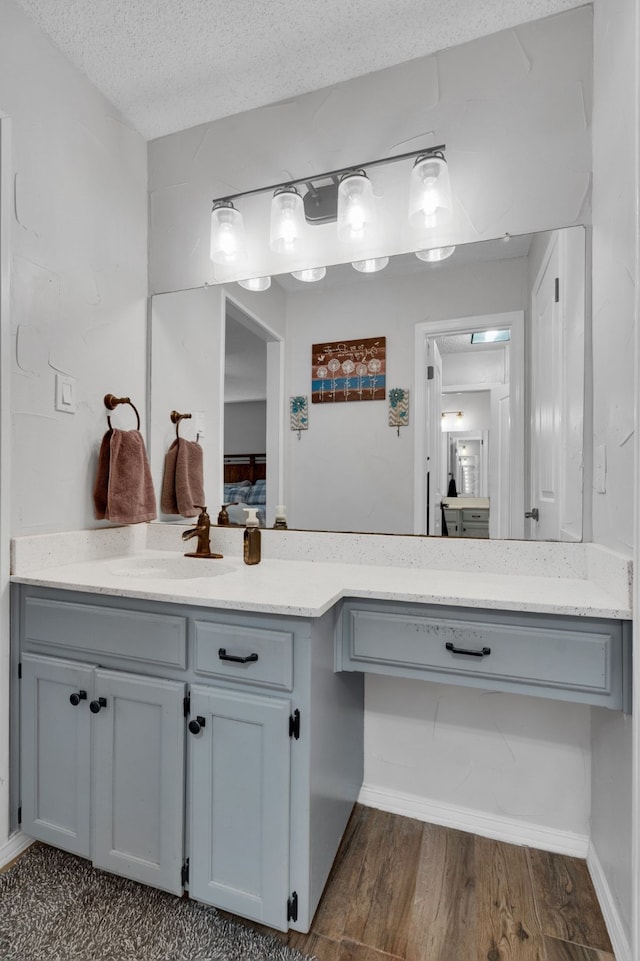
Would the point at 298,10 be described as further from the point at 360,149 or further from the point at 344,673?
the point at 344,673

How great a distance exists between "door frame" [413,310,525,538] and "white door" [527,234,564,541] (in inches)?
1.4

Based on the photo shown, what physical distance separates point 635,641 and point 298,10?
80.1 inches

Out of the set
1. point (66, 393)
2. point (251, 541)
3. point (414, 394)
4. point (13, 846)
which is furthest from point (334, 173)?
point (13, 846)

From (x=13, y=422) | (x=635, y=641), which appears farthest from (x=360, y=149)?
(x=635, y=641)

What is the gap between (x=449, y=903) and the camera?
133 cm

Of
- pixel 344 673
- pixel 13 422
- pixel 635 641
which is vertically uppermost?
pixel 13 422

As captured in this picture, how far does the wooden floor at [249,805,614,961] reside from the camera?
1.20 meters

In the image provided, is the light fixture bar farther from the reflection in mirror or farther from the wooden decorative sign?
the wooden decorative sign

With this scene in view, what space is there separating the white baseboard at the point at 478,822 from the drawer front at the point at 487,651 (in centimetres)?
72

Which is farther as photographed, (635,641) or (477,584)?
(477,584)

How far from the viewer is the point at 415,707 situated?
5.49ft

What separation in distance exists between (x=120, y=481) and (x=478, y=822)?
1.70 metres

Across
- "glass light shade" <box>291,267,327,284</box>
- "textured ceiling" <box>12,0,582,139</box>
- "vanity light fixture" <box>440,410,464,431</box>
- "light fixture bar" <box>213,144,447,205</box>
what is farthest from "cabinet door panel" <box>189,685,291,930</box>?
"textured ceiling" <box>12,0,582,139</box>

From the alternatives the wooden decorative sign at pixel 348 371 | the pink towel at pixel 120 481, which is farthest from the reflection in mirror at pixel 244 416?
the pink towel at pixel 120 481
